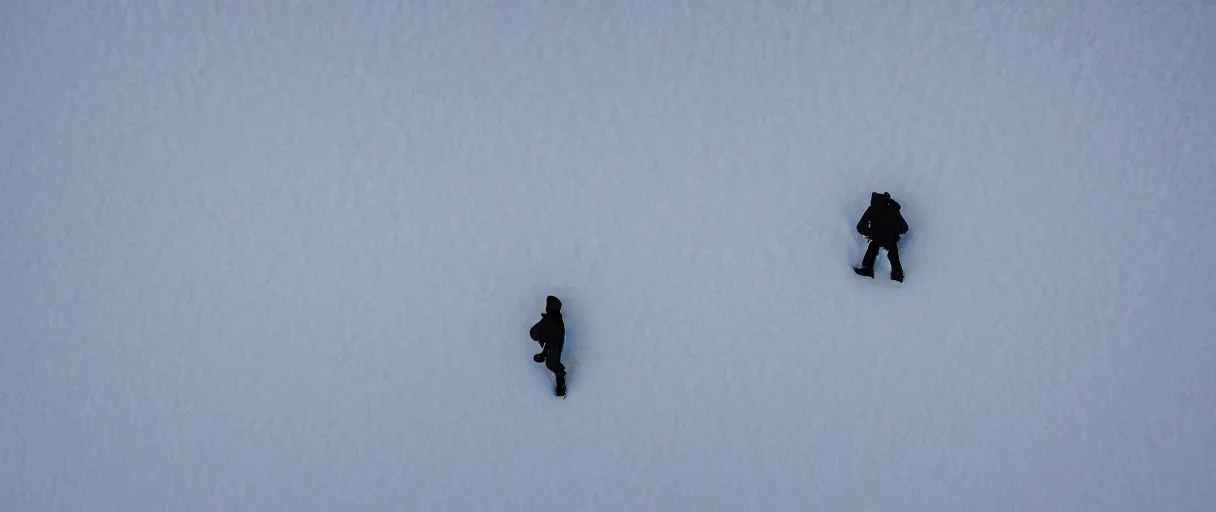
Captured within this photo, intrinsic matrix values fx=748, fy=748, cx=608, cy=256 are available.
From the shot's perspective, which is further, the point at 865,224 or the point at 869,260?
the point at 869,260

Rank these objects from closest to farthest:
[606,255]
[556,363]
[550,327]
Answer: [550,327], [556,363], [606,255]

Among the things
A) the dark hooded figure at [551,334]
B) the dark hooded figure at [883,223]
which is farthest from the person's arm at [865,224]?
the dark hooded figure at [551,334]

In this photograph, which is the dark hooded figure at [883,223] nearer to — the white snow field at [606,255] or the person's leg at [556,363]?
the white snow field at [606,255]

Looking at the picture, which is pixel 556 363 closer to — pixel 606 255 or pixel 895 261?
pixel 606 255

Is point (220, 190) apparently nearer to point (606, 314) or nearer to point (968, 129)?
point (606, 314)

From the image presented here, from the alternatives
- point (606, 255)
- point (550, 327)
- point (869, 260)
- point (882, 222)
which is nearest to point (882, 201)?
point (882, 222)

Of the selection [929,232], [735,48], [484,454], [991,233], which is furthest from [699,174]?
[484,454]

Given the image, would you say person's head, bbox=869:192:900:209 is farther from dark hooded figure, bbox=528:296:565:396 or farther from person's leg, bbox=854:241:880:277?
dark hooded figure, bbox=528:296:565:396

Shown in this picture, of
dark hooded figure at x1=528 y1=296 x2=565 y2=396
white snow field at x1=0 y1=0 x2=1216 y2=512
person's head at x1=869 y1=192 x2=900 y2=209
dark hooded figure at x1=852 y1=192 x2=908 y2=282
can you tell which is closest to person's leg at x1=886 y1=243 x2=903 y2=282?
dark hooded figure at x1=852 y1=192 x2=908 y2=282
